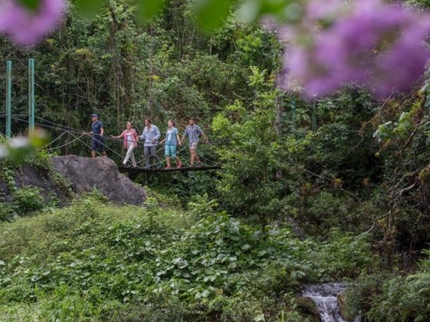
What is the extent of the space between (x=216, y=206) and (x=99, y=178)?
263 cm

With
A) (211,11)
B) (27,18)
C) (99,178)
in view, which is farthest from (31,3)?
(99,178)

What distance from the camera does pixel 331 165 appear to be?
13781 mm

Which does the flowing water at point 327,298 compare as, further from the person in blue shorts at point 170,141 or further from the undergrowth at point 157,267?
the person in blue shorts at point 170,141

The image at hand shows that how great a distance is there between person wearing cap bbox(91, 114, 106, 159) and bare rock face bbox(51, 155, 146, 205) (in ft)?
1.32

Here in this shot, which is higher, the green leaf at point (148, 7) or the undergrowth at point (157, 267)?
the green leaf at point (148, 7)

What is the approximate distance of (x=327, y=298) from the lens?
6.93 metres

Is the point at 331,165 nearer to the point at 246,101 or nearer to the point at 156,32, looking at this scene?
the point at 246,101

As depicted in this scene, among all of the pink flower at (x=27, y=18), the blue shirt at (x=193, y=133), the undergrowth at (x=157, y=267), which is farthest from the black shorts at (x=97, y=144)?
the pink flower at (x=27, y=18)

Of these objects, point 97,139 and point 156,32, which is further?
point 156,32

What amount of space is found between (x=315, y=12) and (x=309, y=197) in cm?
1146

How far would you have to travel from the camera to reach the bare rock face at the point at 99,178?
12.8m

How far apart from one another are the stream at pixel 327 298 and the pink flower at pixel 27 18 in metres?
6.29

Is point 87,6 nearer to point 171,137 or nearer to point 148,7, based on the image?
point 148,7

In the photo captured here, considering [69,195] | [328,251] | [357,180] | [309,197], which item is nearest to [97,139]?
[69,195]
